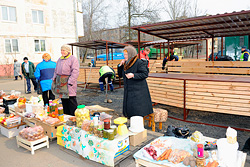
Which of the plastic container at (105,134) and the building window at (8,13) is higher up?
the building window at (8,13)

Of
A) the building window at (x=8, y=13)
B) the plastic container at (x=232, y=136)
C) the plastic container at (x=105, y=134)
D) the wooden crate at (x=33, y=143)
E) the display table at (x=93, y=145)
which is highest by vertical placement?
the building window at (x=8, y=13)

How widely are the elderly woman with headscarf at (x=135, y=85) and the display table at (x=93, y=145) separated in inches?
34.1

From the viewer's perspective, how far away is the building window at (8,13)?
Result: 20.0 meters

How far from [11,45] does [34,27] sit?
10.7 feet

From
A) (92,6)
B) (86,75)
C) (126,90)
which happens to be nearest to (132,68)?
(126,90)

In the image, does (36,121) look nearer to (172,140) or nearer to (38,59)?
(172,140)

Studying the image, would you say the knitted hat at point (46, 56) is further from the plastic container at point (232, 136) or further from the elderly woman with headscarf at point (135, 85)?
the plastic container at point (232, 136)

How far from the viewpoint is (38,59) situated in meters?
22.6

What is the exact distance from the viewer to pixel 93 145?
11.1 feet

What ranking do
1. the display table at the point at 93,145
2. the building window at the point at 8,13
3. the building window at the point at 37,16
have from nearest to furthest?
the display table at the point at 93,145
the building window at the point at 8,13
the building window at the point at 37,16

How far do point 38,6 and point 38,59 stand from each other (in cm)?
586

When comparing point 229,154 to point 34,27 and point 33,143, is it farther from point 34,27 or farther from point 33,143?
point 34,27

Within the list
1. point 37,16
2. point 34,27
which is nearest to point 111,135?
point 34,27

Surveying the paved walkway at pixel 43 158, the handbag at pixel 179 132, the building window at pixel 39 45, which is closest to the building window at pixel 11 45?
the building window at pixel 39 45
